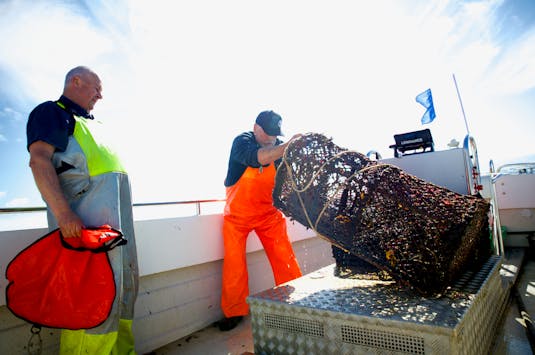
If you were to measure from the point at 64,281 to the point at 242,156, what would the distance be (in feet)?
4.29

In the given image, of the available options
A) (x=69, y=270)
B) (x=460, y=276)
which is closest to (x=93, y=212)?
(x=69, y=270)

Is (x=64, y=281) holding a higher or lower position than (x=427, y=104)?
lower

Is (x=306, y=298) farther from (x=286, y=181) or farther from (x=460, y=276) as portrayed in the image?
(x=460, y=276)

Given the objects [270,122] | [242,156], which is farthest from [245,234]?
[270,122]

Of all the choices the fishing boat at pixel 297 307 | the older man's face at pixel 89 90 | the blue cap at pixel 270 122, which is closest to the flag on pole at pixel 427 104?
the fishing boat at pixel 297 307

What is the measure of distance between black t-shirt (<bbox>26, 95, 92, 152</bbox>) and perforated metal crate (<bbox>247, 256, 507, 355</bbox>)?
4.44ft

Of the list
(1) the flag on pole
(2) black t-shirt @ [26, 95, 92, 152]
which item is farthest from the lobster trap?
(1) the flag on pole

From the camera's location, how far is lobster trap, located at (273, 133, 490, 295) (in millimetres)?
1621

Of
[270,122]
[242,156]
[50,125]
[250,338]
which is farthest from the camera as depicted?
[270,122]

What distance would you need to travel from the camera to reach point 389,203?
5.64ft

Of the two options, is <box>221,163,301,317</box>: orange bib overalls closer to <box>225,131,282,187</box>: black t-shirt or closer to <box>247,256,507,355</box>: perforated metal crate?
<box>225,131,282,187</box>: black t-shirt

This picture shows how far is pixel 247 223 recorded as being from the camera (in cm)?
268

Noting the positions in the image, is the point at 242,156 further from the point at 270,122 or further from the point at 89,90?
the point at 89,90

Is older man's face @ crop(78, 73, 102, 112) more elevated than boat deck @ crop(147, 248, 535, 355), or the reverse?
older man's face @ crop(78, 73, 102, 112)
